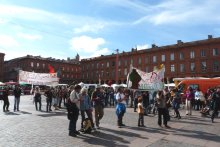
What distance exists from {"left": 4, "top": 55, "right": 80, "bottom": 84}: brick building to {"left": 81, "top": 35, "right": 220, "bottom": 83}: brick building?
20094 mm

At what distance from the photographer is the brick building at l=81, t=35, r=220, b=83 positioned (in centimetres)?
6556

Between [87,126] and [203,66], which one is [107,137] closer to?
[87,126]

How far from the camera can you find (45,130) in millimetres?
11797

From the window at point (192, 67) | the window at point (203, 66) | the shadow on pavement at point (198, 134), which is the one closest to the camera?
the shadow on pavement at point (198, 134)

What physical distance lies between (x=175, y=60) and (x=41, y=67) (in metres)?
54.4

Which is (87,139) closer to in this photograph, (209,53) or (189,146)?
(189,146)

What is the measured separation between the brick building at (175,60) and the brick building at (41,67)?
20094 millimetres

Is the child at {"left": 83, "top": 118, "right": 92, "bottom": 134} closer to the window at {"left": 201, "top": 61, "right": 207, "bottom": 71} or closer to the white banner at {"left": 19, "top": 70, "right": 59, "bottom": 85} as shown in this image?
the white banner at {"left": 19, "top": 70, "right": 59, "bottom": 85}

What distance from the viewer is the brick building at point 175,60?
215 feet

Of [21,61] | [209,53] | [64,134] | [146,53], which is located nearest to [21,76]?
[64,134]

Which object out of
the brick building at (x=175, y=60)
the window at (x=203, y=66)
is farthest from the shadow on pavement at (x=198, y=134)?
the window at (x=203, y=66)

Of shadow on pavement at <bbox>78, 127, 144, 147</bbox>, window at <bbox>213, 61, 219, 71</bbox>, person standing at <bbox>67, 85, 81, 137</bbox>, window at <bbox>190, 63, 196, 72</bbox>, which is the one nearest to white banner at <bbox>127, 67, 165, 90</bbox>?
shadow on pavement at <bbox>78, 127, 144, 147</bbox>

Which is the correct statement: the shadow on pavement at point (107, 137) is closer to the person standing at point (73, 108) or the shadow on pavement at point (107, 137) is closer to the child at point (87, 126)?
the child at point (87, 126)

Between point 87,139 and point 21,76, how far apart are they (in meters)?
17.2
